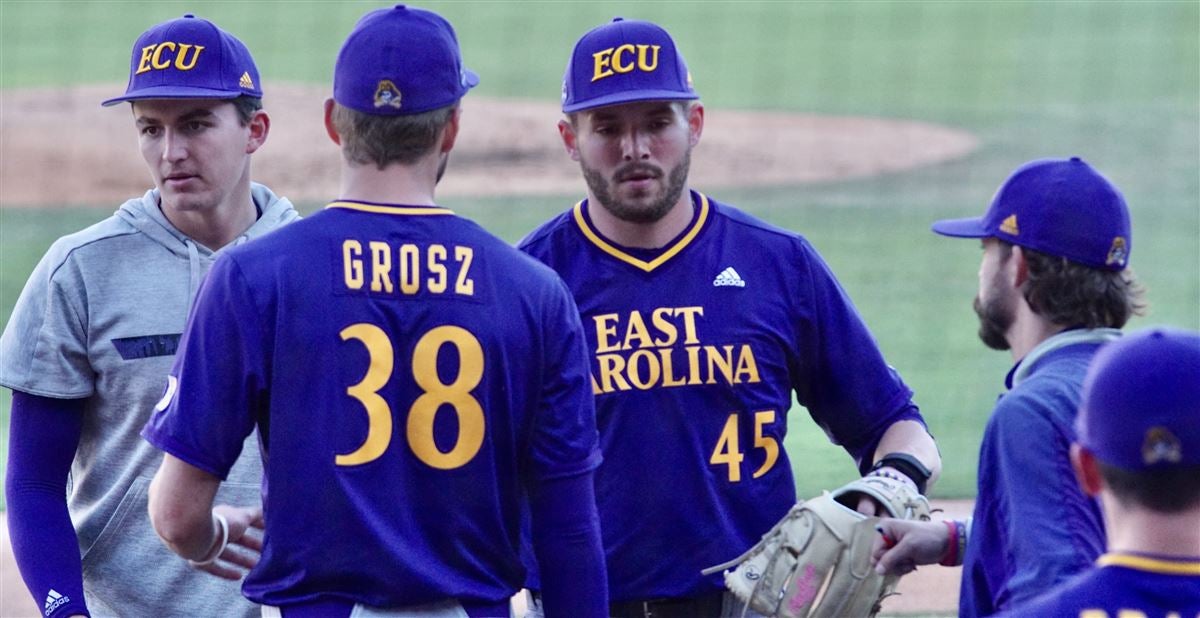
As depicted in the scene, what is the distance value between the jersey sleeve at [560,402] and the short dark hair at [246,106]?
97 cm

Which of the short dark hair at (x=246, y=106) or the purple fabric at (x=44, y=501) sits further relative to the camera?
the short dark hair at (x=246, y=106)

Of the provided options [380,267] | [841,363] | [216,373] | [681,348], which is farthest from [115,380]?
[841,363]

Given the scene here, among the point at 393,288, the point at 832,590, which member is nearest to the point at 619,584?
the point at 832,590

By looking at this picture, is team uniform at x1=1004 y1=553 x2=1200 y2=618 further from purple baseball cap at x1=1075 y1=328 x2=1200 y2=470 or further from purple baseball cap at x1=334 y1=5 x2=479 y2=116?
purple baseball cap at x1=334 y1=5 x2=479 y2=116

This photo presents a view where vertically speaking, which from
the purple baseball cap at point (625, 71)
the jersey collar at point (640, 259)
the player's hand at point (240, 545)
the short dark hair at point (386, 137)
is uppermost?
the purple baseball cap at point (625, 71)

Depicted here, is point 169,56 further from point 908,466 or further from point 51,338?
point 908,466

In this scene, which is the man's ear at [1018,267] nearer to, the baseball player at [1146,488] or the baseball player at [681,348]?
the baseball player at [681,348]

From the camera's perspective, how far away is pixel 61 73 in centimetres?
1988

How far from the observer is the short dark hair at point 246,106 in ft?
9.65

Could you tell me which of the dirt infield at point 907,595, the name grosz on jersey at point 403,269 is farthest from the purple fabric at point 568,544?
the dirt infield at point 907,595

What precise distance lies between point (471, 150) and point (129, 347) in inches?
550

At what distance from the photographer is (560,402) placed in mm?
2260

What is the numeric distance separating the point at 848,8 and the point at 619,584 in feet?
69.8

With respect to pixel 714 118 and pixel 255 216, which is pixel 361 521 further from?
pixel 714 118
